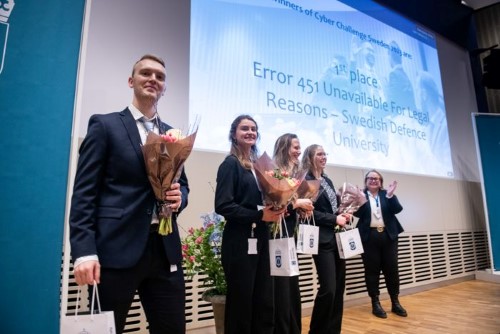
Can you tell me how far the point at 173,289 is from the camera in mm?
1186

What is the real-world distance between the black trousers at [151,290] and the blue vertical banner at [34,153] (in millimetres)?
568

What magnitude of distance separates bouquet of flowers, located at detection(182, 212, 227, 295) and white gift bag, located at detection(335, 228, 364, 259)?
804 millimetres

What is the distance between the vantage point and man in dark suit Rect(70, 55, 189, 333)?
1.09 metres

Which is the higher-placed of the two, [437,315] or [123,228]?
[123,228]

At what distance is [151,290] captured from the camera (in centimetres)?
119

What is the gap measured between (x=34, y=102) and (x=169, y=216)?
37.4 inches

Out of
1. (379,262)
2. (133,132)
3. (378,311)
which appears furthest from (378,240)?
(133,132)

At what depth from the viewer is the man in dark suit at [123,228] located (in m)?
1.09

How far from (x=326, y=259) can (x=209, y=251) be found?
79 centimetres

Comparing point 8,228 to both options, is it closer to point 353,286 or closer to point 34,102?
point 34,102

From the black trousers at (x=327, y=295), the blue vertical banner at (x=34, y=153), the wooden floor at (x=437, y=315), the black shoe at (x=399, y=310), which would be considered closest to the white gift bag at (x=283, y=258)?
the black trousers at (x=327, y=295)

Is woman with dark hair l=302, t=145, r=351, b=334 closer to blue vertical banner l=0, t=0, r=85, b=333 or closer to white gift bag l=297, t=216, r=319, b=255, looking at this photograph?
white gift bag l=297, t=216, r=319, b=255

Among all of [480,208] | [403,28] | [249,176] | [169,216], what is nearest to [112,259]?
[169,216]

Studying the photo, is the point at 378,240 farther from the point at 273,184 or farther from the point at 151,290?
the point at 151,290
